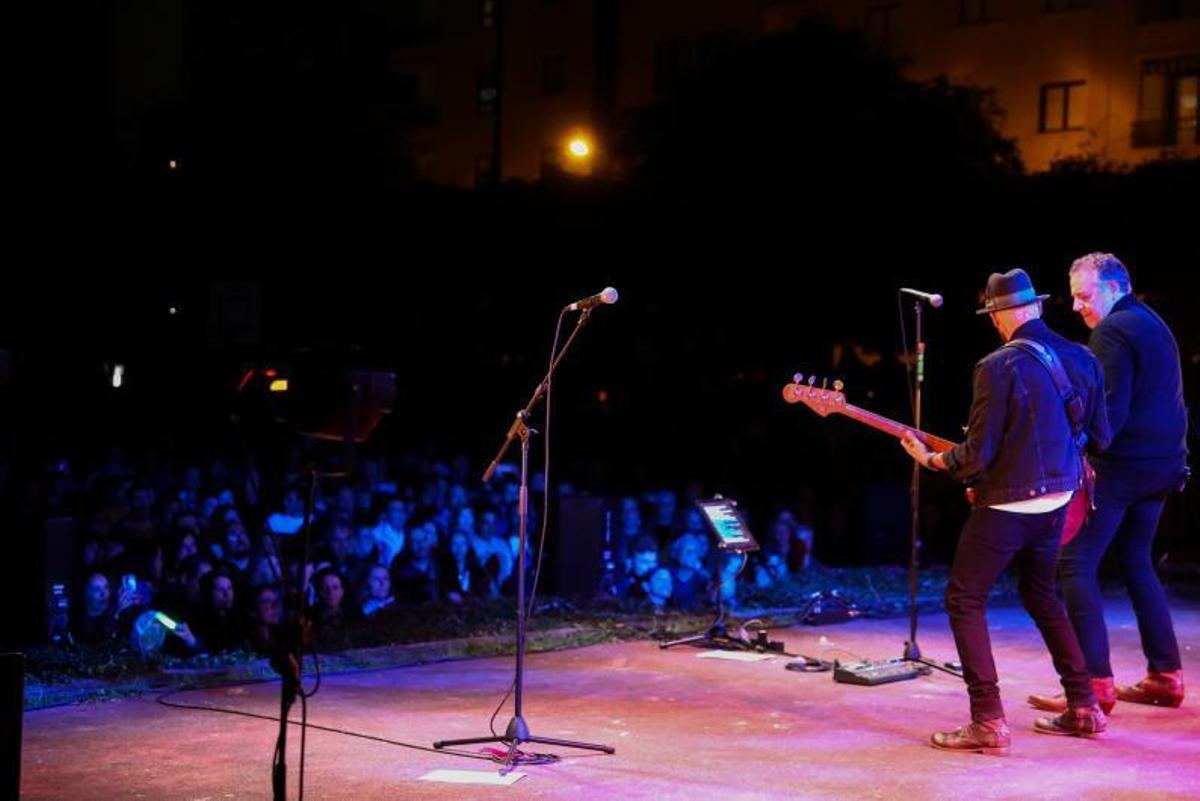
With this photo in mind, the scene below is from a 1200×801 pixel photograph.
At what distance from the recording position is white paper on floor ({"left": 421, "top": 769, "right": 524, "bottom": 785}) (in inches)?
245

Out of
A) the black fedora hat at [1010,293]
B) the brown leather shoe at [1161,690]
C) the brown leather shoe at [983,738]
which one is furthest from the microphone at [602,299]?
the brown leather shoe at [1161,690]

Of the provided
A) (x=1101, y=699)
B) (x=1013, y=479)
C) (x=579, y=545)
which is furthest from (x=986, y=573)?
(x=579, y=545)

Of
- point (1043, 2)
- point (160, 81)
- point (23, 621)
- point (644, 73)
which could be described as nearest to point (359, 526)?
point (23, 621)

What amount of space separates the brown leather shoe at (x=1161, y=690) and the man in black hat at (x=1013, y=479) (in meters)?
1.11

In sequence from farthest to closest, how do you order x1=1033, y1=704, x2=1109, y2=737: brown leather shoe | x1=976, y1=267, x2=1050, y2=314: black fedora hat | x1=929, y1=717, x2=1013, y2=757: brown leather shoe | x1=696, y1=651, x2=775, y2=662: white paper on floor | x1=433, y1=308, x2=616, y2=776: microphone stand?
x1=696, y1=651, x2=775, y2=662: white paper on floor < x1=1033, y1=704, x2=1109, y2=737: brown leather shoe < x1=976, y1=267, x2=1050, y2=314: black fedora hat < x1=929, y1=717, x2=1013, y2=757: brown leather shoe < x1=433, y1=308, x2=616, y2=776: microphone stand

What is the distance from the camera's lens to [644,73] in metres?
45.2

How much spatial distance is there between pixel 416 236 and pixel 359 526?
14882 millimetres

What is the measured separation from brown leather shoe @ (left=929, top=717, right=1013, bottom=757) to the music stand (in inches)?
122

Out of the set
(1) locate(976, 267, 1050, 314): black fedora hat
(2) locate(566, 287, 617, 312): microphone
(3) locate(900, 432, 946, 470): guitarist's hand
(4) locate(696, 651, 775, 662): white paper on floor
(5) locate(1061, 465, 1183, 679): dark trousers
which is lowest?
(4) locate(696, 651, 775, 662): white paper on floor

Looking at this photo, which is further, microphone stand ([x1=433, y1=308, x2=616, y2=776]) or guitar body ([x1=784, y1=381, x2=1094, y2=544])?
guitar body ([x1=784, y1=381, x2=1094, y2=544])

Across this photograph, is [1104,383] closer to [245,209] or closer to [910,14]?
[245,209]

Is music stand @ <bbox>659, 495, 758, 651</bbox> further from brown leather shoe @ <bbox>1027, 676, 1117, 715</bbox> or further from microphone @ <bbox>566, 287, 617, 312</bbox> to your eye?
A: microphone @ <bbox>566, 287, 617, 312</bbox>

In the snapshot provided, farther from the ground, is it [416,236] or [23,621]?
[416,236]

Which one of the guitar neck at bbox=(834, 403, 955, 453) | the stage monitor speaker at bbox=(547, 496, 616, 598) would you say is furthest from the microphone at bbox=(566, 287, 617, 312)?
the stage monitor speaker at bbox=(547, 496, 616, 598)
